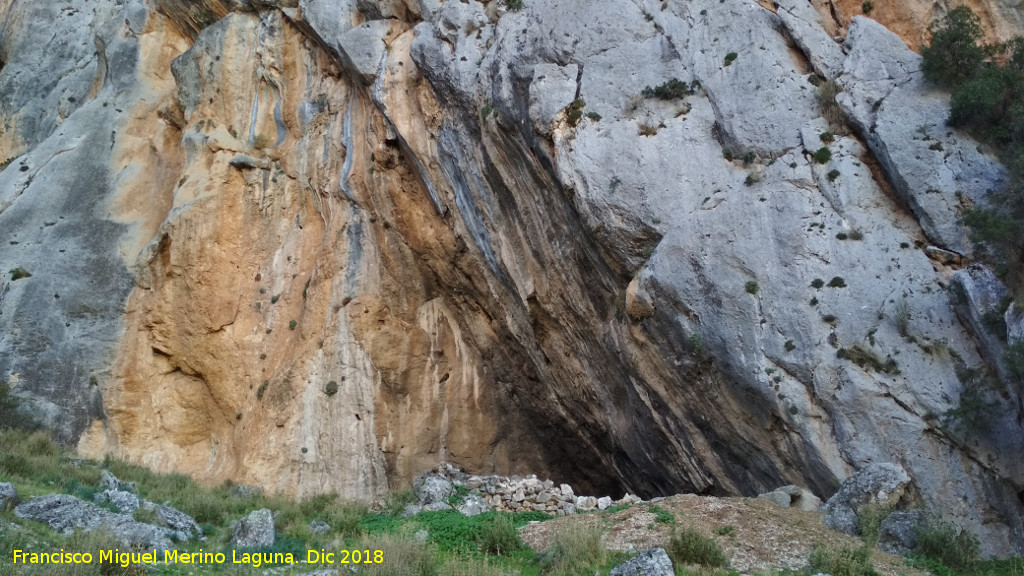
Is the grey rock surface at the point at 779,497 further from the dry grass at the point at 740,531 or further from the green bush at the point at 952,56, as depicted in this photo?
the green bush at the point at 952,56

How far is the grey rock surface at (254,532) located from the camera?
1253 cm

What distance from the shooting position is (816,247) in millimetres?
15695

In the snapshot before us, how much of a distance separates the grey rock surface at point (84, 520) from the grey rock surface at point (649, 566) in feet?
19.4

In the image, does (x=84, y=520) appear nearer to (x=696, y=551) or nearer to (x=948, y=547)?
(x=696, y=551)

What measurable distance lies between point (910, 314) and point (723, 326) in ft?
10.0

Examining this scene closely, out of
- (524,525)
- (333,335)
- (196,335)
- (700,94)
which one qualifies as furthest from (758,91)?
(196,335)

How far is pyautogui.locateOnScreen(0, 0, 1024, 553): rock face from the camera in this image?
49.7 feet

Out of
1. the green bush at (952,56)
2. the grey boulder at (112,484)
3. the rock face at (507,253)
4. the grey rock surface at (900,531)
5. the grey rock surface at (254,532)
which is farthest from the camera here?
the green bush at (952,56)

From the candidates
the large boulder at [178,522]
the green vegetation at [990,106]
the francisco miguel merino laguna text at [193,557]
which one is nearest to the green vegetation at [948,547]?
the green vegetation at [990,106]

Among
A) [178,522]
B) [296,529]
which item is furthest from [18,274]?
[296,529]

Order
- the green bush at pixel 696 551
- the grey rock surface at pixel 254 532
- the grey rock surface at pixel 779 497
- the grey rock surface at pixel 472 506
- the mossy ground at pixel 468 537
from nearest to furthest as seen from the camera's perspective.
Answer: the mossy ground at pixel 468 537 → the green bush at pixel 696 551 → the grey rock surface at pixel 254 532 → the grey rock surface at pixel 779 497 → the grey rock surface at pixel 472 506

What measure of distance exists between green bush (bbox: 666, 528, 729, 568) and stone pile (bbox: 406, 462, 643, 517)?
4.01 metres

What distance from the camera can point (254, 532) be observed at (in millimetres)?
12680

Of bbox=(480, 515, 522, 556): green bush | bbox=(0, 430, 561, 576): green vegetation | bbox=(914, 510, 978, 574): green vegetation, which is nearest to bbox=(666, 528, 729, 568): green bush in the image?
bbox=(0, 430, 561, 576): green vegetation
